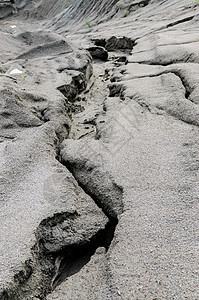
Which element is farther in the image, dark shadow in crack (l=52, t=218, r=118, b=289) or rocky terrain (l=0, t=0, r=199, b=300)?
dark shadow in crack (l=52, t=218, r=118, b=289)

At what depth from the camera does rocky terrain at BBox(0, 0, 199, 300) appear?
1086 millimetres

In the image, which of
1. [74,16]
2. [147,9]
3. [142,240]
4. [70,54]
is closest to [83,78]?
[70,54]

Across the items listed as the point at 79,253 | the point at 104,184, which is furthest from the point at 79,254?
the point at 104,184

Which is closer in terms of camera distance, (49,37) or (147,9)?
(49,37)

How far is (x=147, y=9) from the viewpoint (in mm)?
6320

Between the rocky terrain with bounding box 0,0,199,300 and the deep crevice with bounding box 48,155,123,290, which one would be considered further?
the deep crevice with bounding box 48,155,123,290

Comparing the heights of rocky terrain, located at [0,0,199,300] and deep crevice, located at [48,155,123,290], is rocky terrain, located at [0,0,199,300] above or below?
above

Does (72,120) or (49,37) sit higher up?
(49,37)

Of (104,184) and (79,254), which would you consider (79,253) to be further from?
(104,184)

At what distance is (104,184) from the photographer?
1556mm

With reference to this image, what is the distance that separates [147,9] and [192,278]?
6690mm

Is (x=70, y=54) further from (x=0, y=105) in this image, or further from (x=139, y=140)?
(x=139, y=140)

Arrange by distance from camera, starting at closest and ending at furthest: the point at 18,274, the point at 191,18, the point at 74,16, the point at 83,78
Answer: the point at 18,274 → the point at 83,78 → the point at 191,18 → the point at 74,16

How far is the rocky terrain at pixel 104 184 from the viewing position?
109cm
